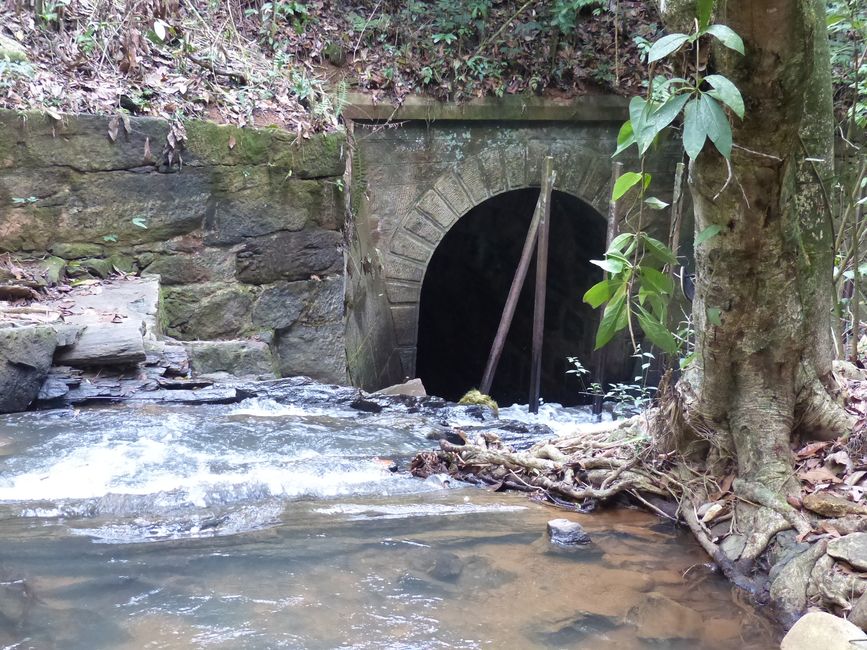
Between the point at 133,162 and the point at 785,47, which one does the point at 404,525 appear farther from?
the point at 133,162

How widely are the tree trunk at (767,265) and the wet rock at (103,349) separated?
8.54 ft

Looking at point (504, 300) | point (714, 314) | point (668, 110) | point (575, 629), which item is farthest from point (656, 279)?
point (504, 300)

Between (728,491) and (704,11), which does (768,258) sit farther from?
(704,11)

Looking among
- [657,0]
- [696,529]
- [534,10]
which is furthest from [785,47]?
[534,10]

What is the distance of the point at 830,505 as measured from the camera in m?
2.69

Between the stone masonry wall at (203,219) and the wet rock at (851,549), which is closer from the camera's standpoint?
the wet rock at (851,549)

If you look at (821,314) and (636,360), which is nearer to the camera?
(821,314)

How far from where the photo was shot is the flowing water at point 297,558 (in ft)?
7.16

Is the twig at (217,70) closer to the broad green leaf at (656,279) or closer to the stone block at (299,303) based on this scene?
the stone block at (299,303)

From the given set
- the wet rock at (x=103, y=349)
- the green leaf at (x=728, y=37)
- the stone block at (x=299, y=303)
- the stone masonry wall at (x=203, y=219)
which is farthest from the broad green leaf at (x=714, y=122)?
the stone block at (x=299, y=303)

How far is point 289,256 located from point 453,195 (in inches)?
97.9

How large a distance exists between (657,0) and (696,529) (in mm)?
1847

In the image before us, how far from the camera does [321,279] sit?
577 centimetres

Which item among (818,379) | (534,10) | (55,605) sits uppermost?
(534,10)
